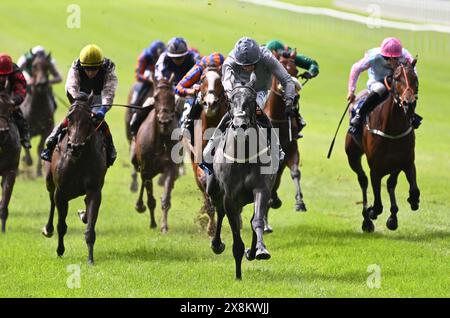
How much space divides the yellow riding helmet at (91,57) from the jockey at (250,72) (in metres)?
2.19

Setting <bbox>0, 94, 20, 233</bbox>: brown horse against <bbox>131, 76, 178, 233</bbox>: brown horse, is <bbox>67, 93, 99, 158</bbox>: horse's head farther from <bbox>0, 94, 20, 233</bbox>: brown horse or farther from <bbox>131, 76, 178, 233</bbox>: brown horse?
<bbox>131, 76, 178, 233</bbox>: brown horse

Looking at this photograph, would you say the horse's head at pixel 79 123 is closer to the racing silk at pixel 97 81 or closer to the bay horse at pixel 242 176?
the racing silk at pixel 97 81

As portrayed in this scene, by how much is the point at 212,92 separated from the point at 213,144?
1.41m

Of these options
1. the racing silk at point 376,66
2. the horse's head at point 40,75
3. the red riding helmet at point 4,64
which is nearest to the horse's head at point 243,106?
the racing silk at point 376,66

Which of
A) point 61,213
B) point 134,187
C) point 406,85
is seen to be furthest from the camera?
point 134,187

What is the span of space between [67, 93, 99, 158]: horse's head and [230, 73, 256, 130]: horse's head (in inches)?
81.1

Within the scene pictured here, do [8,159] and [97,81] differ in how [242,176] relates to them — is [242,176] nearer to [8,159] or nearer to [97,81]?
[97,81]

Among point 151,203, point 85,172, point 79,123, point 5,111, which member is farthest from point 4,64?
point 79,123

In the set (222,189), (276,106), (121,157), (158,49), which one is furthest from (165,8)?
(222,189)

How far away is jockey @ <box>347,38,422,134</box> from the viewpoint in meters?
15.0

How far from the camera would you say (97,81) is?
13906 millimetres

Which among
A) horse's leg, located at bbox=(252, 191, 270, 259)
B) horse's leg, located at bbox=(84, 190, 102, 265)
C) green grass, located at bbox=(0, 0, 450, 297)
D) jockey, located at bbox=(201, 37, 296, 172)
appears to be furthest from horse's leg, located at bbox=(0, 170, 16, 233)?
horse's leg, located at bbox=(252, 191, 270, 259)
